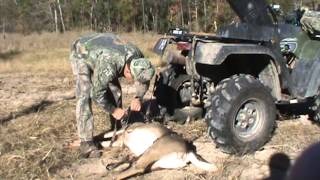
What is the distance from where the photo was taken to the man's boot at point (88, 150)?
612 centimetres

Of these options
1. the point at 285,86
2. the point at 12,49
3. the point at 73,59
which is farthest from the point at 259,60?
the point at 12,49

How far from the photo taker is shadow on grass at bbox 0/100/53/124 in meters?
8.47

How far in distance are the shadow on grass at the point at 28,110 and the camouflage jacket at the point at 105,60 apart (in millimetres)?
2702

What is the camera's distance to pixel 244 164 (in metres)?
5.74

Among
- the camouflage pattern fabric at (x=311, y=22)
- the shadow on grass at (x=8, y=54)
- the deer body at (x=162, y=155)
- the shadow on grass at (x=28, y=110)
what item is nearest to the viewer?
the deer body at (x=162, y=155)

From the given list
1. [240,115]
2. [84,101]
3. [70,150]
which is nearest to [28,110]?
[70,150]

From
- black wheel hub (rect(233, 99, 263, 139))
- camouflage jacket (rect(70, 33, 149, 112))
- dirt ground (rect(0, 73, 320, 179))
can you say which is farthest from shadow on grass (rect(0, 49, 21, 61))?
black wheel hub (rect(233, 99, 263, 139))

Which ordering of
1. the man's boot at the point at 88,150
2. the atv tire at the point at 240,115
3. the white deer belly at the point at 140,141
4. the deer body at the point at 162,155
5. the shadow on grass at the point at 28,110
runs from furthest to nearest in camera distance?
the shadow on grass at the point at 28,110 < the man's boot at the point at 88,150 < the white deer belly at the point at 140,141 < the atv tire at the point at 240,115 < the deer body at the point at 162,155

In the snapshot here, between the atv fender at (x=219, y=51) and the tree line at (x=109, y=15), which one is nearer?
the atv fender at (x=219, y=51)

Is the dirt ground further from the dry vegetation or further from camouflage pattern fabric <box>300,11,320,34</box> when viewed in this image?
camouflage pattern fabric <box>300,11,320,34</box>

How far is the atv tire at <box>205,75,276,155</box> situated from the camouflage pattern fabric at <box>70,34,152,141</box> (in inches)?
31.8

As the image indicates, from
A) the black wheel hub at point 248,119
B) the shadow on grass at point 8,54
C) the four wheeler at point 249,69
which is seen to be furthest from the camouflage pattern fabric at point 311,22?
the shadow on grass at point 8,54

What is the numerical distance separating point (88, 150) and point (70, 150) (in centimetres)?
31

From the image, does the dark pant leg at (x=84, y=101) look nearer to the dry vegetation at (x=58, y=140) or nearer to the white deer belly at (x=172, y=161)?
the dry vegetation at (x=58, y=140)
